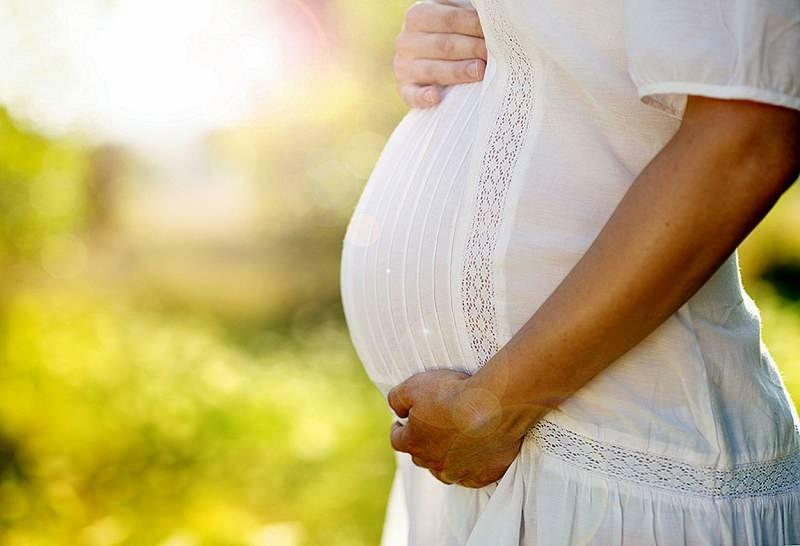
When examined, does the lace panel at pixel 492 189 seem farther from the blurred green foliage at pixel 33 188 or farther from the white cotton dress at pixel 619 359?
the blurred green foliage at pixel 33 188

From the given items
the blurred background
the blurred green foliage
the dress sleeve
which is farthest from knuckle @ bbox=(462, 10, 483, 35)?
the blurred green foliage

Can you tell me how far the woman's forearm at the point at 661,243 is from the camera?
903 millimetres

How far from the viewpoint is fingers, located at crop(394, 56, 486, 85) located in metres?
1.32

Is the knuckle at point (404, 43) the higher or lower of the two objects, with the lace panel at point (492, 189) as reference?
higher

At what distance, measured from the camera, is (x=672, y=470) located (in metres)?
1.05

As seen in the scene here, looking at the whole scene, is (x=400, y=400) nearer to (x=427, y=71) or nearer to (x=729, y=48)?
(x=427, y=71)

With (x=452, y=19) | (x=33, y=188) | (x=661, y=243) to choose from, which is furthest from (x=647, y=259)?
(x=33, y=188)

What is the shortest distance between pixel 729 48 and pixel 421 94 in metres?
0.60

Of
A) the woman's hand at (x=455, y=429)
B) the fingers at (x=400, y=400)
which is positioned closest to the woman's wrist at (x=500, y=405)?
the woman's hand at (x=455, y=429)

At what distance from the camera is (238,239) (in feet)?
32.0

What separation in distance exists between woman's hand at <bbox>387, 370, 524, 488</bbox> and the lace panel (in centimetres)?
6

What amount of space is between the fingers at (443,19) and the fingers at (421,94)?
3.4 inches

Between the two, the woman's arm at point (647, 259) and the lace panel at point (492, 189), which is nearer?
the woman's arm at point (647, 259)

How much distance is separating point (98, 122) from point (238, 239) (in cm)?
320
